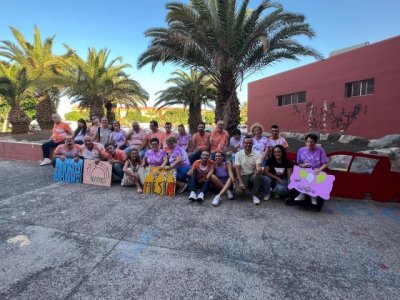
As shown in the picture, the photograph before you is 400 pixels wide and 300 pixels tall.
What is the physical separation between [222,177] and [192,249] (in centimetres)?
219

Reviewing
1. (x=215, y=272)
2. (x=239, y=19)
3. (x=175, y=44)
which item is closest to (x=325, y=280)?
(x=215, y=272)

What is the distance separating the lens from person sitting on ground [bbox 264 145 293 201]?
500 cm

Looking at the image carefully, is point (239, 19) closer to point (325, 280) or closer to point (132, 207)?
point (132, 207)

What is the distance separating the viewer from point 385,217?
14.5 feet

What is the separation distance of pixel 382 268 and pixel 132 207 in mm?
3578

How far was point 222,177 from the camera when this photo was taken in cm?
520

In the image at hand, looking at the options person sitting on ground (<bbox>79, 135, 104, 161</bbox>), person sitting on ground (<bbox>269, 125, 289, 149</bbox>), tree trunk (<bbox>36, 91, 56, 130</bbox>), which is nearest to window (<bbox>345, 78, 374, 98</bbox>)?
person sitting on ground (<bbox>269, 125, 289, 149</bbox>)

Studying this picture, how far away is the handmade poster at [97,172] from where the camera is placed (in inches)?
234

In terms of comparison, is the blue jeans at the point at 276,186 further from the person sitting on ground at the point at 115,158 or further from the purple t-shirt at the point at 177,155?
the person sitting on ground at the point at 115,158

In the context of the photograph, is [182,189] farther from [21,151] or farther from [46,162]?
[21,151]

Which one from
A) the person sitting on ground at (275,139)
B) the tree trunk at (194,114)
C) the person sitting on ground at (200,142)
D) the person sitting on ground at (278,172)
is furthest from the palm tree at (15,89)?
the person sitting on ground at (278,172)

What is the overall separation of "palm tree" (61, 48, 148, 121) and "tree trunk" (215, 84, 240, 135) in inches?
335

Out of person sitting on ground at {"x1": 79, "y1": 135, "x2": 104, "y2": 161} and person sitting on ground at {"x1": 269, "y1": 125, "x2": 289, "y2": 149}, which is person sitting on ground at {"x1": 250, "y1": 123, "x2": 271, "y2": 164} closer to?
person sitting on ground at {"x1": 269, "y1": 125, "x2": 289, "y2": 149}

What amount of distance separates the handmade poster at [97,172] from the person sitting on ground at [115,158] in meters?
0.14
